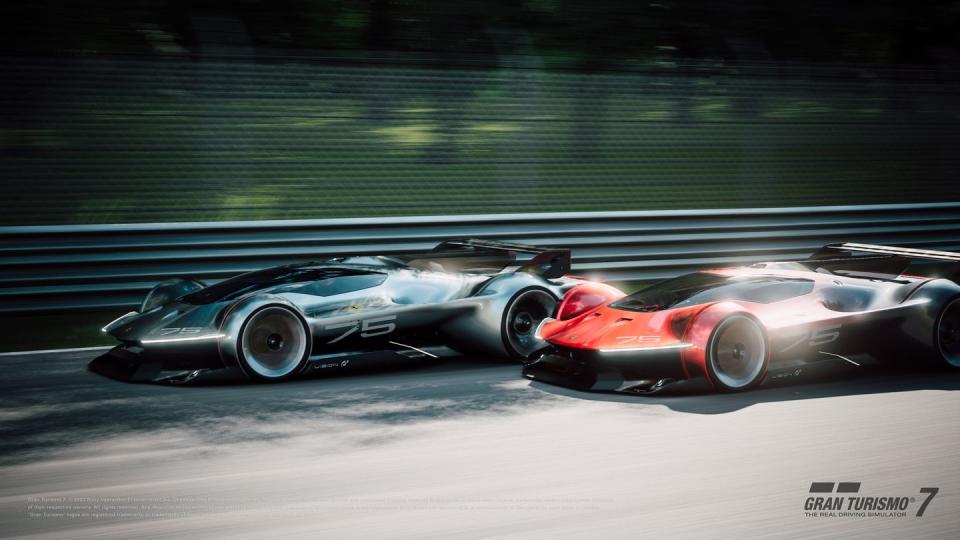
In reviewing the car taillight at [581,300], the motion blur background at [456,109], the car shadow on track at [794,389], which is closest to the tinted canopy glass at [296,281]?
the car taillight at [581,300]

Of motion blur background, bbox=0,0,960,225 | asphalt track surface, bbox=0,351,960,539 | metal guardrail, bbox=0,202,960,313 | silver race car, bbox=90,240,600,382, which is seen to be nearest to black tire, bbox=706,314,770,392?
asphalt track surface, bbox=0,351,960,539

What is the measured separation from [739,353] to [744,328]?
0.57 ft

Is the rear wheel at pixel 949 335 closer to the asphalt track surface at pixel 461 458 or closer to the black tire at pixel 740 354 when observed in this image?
the asphalt track surface at pixel 461 458

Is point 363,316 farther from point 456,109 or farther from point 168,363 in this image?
point 456,109

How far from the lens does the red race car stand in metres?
6.61

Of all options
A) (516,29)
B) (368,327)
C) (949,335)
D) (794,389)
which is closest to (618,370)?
(794,389)

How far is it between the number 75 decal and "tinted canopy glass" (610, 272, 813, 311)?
1.62 meters

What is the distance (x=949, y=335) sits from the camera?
7.48 m

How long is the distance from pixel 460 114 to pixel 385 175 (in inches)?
46.6

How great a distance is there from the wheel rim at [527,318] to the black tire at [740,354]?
1.74m

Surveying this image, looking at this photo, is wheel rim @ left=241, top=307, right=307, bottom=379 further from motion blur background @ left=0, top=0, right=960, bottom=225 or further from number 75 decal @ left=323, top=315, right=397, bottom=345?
motion blur background @ left=0, top=0, right=960, bottom=225

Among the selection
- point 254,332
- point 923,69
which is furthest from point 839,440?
point 923,69

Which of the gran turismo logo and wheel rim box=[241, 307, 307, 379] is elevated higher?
wheel rim box=[241, 307, 307, 379]

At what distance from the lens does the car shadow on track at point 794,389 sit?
639 cm
